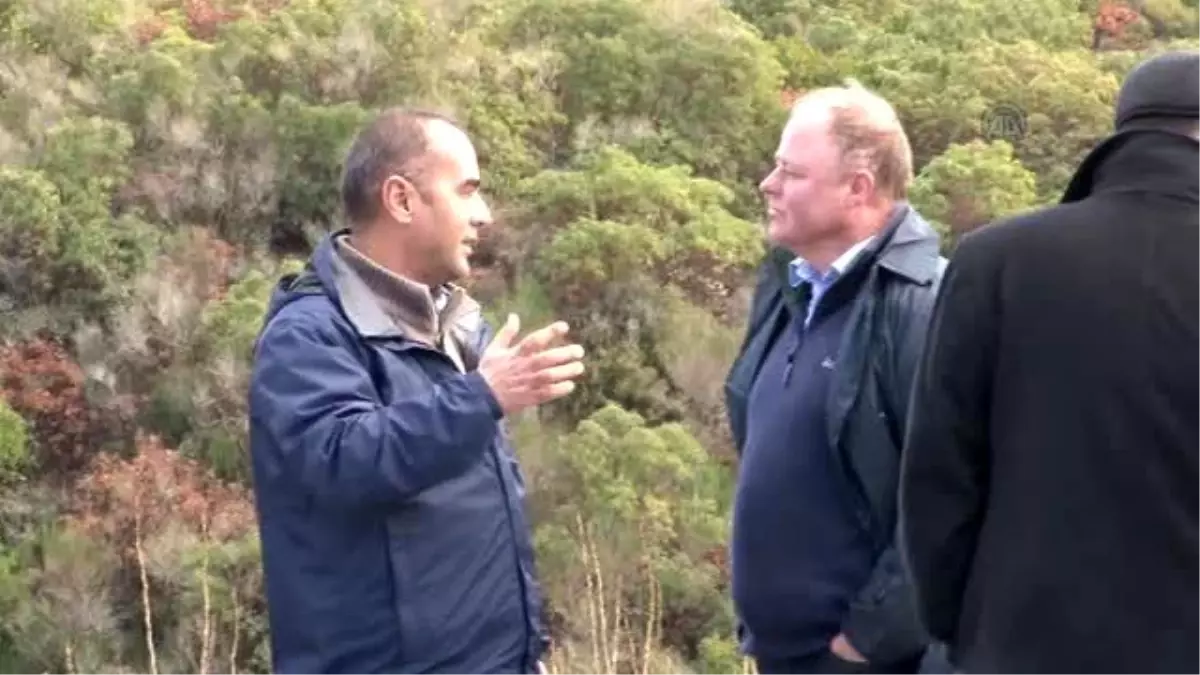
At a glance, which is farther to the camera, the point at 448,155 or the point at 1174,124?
the point at 448,155

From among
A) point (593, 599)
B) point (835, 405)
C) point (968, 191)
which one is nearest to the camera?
point (835, 405)

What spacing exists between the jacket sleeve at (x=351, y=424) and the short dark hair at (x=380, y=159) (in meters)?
0.26

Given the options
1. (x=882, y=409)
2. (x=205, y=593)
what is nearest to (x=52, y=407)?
(x=205, y=593)

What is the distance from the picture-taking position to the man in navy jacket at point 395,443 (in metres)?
2.84

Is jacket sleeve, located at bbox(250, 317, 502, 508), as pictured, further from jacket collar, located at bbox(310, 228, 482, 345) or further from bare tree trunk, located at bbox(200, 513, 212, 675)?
bare tree trunk, located at bbox(200, 513, 212, 675)

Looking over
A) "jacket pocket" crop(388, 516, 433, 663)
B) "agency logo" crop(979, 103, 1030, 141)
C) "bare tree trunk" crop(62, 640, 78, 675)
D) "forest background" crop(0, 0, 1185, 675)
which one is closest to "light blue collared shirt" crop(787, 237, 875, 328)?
"jacket pocket" crop(388, 516, 433, 663)

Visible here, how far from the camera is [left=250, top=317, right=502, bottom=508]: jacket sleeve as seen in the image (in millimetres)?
2803

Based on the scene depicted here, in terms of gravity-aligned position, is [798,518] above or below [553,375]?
below

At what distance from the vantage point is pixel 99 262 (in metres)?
8.41

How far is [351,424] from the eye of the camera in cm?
282

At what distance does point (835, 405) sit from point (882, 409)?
0.10m

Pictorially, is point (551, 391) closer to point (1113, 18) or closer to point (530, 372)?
point (530, 372)

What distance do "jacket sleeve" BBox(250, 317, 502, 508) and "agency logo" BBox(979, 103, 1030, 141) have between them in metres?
8.19

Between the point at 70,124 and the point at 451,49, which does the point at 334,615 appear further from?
the point at 451,49
